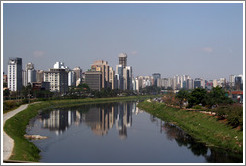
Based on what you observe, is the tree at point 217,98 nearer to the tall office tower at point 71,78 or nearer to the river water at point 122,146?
the river water at point 122,146

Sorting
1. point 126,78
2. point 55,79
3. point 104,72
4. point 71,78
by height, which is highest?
point 104,72

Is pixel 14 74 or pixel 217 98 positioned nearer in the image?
pixel 217 98

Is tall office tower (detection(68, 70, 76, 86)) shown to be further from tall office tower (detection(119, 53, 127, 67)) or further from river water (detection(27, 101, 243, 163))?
river water (detection(27, 101, 243, 163))

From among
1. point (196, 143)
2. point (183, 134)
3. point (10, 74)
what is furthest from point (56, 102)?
point (196, 143)

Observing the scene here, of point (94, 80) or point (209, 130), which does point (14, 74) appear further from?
point (209, 130)

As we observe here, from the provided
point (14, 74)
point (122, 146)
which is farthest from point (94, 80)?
point (122, 146)

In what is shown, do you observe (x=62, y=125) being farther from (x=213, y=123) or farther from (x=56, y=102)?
(x=56, y=102)

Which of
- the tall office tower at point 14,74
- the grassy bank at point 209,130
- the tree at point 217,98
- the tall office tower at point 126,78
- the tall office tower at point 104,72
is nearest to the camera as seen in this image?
the grassy bank at point 209,130

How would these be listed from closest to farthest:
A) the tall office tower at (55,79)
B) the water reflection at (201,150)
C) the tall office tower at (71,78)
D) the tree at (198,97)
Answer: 1. the water reflection at (201,150)
2. the tree at (198,97)
3. the tall office tower at (55,79)
4. the tall office tower at (71,78)

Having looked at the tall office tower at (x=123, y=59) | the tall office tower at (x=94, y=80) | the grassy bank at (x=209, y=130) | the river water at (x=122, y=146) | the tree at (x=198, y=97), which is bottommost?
the river water at (x=122, y=146)

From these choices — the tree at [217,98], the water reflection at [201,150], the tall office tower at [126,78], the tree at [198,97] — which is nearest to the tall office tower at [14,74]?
the tree at [198,97]

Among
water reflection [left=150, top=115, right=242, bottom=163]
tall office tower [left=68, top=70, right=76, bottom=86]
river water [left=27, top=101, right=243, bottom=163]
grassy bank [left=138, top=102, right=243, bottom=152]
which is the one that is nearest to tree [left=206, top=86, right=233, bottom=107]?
grassy bank [left=138, top=102, right=243, bottom=152]
